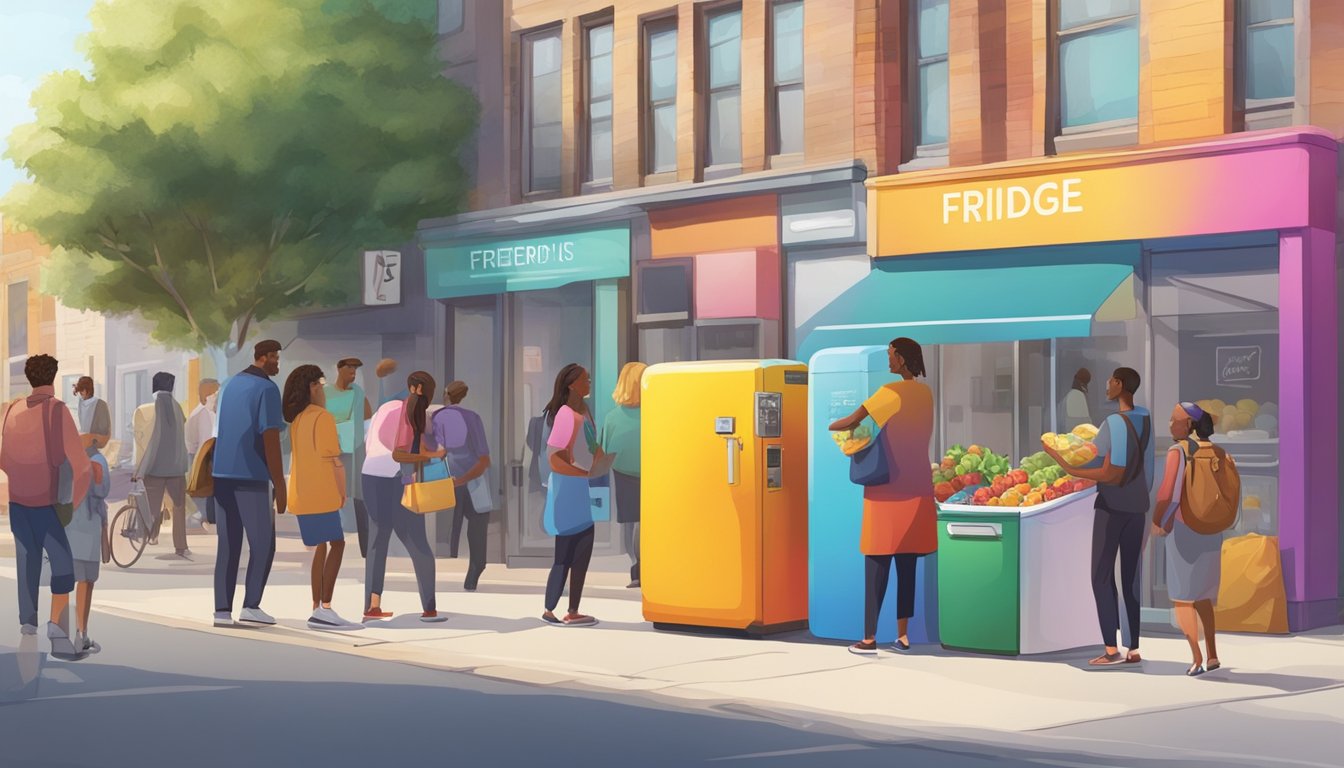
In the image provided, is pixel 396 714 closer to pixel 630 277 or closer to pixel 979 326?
pixel 979 326

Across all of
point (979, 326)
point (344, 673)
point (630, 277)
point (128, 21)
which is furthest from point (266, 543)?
point (128, 21)

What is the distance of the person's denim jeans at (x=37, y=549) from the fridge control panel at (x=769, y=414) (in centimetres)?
477

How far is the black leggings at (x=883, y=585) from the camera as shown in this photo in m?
13.3

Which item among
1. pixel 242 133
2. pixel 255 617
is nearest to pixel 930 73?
pixel 255 617

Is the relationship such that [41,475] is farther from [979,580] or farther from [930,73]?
[930,73]

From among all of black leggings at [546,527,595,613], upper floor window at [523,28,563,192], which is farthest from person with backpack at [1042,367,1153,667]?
upper floor window at [523,28,563,192]

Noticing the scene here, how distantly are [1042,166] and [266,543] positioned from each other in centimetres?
742

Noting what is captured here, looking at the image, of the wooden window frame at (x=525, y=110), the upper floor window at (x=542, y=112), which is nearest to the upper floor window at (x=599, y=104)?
the upper floor window at (x=542, y=112)

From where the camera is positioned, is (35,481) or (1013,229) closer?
(35,481)

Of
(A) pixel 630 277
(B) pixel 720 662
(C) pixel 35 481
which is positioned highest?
(A) pixel 630 277

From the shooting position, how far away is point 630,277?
21.7 meters

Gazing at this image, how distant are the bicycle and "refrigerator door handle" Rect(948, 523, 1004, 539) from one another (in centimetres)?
1124

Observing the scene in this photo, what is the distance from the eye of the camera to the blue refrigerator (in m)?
13.8

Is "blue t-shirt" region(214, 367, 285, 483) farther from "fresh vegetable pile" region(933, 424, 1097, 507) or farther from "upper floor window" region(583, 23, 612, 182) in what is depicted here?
"upper floor window" region(583, 23, 612, 182)
